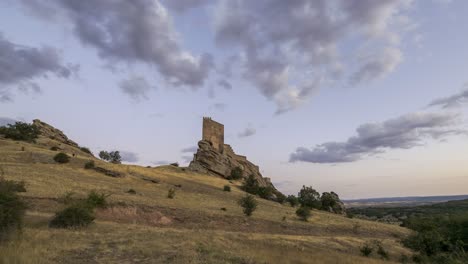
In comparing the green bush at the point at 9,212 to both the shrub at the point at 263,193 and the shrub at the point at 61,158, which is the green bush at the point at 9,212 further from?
the shrub at the point at 263,193

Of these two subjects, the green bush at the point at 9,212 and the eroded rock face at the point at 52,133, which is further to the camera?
the eroded rock face at the point at 52,133

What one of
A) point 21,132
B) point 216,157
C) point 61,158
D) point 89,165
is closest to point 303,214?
point 89,165

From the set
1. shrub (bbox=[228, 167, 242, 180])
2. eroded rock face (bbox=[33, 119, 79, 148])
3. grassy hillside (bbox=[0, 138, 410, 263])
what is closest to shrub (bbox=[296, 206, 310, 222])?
grassy hillside (bbox=[0, 138, 410, 263])

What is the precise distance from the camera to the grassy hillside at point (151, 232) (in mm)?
13234

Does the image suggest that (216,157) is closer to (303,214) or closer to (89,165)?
(89,165)

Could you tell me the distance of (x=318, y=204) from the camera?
69.1 metres

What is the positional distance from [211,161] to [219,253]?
65926mm

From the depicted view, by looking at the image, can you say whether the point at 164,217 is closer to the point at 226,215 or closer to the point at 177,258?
the point at 226,215

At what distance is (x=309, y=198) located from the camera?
6994cm

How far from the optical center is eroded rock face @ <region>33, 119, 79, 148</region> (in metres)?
79.4

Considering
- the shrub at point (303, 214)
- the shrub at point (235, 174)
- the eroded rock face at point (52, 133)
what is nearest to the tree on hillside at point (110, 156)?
the eroded rock face at point (52, 133)

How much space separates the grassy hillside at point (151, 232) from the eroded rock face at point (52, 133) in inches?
843

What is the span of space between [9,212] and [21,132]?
60.1 m

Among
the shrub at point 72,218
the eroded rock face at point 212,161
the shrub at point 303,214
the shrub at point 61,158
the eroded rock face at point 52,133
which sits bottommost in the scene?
the shrub at point 303,214
